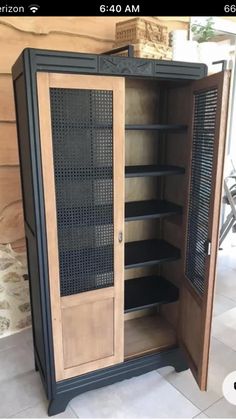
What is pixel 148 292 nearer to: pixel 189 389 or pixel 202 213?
pixel 189 389

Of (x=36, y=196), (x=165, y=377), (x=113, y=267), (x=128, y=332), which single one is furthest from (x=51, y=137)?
(x=165, y=377)

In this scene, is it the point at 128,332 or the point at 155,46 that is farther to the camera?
the point at 128,332

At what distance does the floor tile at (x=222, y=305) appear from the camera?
2.82m

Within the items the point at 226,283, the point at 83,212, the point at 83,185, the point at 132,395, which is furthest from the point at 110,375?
the point at 226,283

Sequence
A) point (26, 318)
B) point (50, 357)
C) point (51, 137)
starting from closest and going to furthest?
point (51, 137)
point (50, 357)
point (26, 318)

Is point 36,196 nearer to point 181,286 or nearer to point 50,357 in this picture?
point 50,357

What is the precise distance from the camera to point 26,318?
254cm

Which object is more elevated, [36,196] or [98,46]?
[98,46]

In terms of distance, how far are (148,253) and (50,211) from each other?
0.78 metres

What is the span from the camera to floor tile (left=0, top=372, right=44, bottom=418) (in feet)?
5.93

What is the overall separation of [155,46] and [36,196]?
103 cm

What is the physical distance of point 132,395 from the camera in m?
1.90

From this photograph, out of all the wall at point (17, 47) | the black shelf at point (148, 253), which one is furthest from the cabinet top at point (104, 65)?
the black shelf at point (148, 253)

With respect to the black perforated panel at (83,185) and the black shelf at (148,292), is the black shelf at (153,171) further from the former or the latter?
the black shelf at (148,292)
